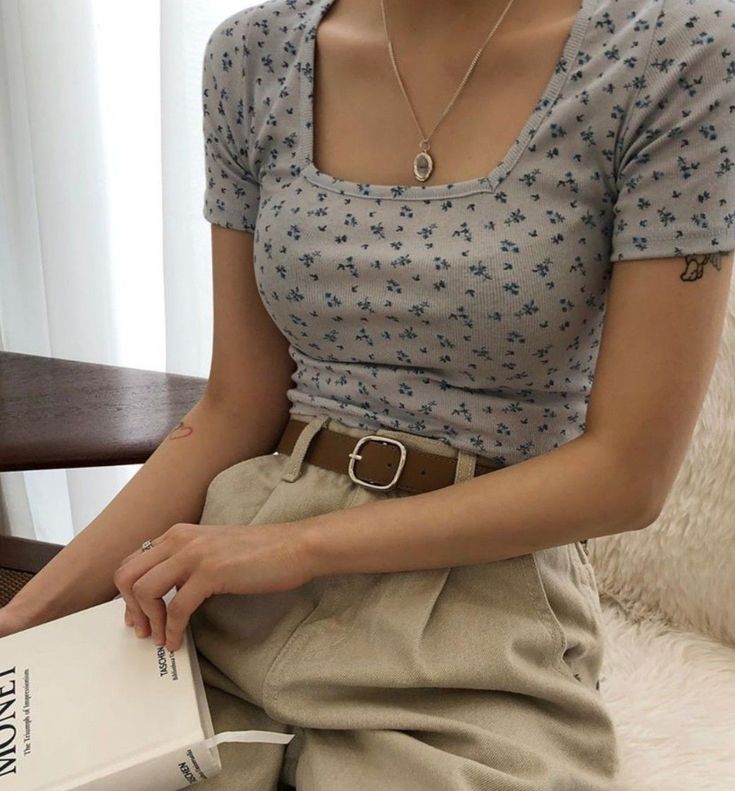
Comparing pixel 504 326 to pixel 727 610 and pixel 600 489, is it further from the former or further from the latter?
pixel 727 610

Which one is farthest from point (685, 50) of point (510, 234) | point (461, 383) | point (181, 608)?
point (181, 608)

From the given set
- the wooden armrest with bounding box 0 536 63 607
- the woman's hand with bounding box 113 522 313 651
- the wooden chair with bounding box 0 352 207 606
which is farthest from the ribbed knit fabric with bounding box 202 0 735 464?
the wooden armrest with bounding box 0 536 63 607

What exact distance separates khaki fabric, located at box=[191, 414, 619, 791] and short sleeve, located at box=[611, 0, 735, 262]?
0.72ft

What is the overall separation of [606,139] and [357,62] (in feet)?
0.86

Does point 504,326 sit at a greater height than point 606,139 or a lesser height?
lesser

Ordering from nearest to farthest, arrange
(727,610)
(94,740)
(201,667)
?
(94,740)
(201,667)
(727,610)

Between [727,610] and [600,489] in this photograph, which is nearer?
[600,489]

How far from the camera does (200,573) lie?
Answer: 2.23 ft

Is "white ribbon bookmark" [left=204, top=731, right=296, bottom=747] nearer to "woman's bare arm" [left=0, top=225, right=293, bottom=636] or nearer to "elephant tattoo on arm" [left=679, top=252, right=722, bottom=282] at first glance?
"woman's bare arm" [left=0, top=225, right=293, bottom=636]

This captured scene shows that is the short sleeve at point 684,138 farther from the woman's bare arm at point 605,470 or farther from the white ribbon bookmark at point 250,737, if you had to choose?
the white ribbon bookmark at point 250,737

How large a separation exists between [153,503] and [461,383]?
0.33 meters

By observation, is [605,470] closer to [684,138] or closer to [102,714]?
[684,138]

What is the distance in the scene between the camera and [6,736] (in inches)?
24.4

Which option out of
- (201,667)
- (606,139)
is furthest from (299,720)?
(606,139)
